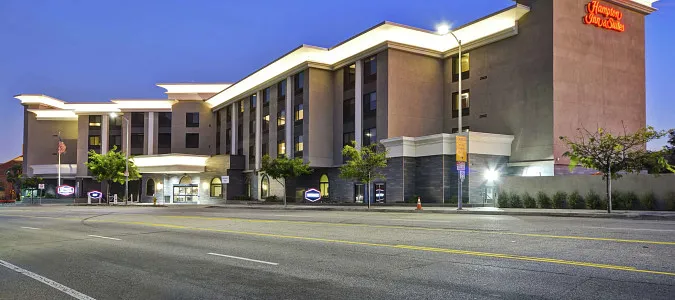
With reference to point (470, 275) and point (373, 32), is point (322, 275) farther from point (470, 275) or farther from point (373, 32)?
point (373, 32)

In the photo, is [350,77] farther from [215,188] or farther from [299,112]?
[215,188]

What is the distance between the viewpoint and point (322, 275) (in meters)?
9.05

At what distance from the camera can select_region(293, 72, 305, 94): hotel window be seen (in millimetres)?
51694

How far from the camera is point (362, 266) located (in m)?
9.79

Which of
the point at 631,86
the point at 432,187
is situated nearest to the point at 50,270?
the point at 432,187

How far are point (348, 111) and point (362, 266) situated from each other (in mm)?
39494

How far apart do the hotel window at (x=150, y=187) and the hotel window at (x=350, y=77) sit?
35.0 m

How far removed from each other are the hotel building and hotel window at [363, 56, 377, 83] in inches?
3.7

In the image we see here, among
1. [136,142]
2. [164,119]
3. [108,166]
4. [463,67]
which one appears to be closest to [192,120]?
[164,119]

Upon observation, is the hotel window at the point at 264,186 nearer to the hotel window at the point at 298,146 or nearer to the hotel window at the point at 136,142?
the hotel window at the point at 298,146

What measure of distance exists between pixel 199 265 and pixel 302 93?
41695 mm

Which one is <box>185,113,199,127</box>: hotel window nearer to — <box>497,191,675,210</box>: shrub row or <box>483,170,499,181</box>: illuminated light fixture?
<box>483,170,499,181</box>: illuminated light fixture

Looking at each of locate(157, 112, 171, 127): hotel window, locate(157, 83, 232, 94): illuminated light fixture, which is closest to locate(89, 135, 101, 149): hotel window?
locate(157, 112, 171, 127): hotel window

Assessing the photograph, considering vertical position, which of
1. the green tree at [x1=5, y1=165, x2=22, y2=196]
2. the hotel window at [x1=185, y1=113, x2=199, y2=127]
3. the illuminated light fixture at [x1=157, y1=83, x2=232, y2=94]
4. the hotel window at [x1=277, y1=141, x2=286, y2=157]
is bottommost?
the green tree at [x1=5, y1=165, x2=22, y2=196]
